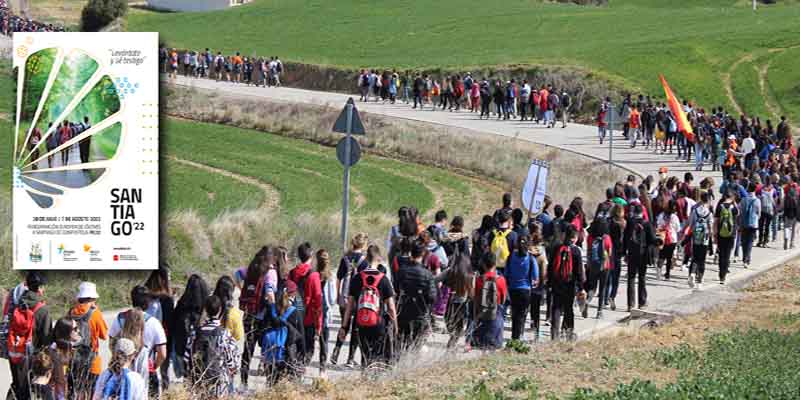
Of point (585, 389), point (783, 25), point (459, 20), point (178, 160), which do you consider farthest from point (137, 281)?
point (459, 20)

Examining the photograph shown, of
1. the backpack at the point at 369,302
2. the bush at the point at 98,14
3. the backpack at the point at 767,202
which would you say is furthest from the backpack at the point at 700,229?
the bush at the point at 98,14

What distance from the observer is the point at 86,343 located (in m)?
11.4

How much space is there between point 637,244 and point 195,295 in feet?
27.2

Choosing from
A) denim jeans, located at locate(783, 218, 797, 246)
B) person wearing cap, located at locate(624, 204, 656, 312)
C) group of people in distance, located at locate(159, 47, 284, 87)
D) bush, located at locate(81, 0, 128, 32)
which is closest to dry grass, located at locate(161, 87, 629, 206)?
denim jeans, located at locate(783, 218, 797, 246)

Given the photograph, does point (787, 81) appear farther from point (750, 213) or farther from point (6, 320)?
point (6, 320)

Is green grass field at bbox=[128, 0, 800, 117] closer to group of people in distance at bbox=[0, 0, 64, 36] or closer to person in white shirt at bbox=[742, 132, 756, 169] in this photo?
group of people in distance at bbox=[0, 0, 64, 36]

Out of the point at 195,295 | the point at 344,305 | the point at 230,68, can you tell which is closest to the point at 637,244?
the point at 344,305

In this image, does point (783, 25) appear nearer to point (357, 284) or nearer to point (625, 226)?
point (625, 226)

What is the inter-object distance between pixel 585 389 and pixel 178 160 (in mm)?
27836

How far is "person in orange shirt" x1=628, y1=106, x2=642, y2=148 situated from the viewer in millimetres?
42656

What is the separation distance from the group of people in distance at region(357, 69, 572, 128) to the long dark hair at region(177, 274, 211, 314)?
36562mm

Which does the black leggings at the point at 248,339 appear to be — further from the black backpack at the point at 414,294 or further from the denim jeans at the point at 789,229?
the denim jeans at the point at 789,229

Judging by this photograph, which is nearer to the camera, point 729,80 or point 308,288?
point 308,288

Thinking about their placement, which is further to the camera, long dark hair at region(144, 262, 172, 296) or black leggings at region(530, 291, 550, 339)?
black leggings at region(530, 291, 550, 339)
